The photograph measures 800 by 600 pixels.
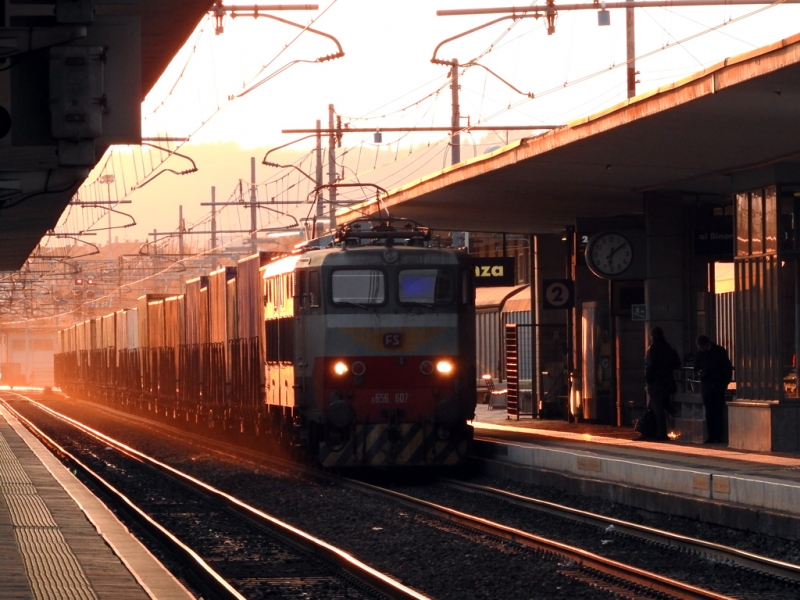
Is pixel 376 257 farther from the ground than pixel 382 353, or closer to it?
farther from the ground

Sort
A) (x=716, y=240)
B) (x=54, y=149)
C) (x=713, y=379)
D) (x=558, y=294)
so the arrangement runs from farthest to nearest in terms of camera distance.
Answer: (x=558, y=294) → (x=716, y=240) → (x=713, y=379) → (x=54, y=149)

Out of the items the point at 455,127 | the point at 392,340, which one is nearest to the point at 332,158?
the point at 455,127

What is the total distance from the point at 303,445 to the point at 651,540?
7.83 metres

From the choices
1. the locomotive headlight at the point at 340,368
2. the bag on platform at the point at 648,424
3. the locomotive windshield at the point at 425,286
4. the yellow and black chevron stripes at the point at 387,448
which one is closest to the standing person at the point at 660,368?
the bag on platform at the point at 648,424

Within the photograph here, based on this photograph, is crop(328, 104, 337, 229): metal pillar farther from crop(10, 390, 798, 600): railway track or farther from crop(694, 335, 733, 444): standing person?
crop(10, 390, 798, 600): railway track

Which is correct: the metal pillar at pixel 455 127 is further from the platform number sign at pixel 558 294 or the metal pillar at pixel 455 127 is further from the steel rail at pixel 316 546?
the steel rail at pixel 316 546

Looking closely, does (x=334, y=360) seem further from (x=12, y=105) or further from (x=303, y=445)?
(x=12, y=105)

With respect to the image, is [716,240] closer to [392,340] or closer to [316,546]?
[392,340]

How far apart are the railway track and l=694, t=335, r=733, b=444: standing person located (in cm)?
Answer: 466

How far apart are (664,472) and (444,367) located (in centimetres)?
472

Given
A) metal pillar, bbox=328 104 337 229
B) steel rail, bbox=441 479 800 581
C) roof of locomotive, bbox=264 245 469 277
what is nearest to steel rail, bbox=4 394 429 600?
steel rail, bbox=441 479 800 581

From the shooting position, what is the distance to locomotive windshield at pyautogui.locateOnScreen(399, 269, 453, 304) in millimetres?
18656

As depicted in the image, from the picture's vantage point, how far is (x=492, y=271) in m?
26.1

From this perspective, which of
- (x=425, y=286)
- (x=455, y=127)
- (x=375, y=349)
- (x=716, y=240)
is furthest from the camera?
(x=455, y=127)
